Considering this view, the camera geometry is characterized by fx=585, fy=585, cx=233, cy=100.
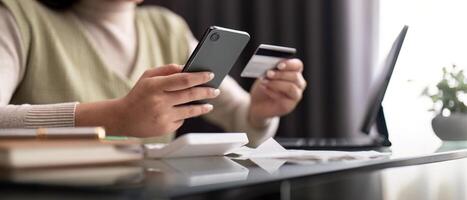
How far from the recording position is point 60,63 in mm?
1369

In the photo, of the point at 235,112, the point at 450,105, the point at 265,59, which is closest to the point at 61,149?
the point at 265,59

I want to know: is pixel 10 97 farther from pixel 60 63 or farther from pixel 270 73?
pixel 270 73

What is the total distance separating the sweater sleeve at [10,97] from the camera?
1.02 metres

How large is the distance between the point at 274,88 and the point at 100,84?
422 millimetres

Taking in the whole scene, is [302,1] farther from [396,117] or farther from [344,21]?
[396,117]

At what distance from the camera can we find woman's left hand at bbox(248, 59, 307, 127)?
1.32 m

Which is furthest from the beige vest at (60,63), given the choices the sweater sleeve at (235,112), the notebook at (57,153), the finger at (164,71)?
the notebook at (57,153)

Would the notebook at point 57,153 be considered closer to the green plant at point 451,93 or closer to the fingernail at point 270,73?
the fingernail at point 270,73

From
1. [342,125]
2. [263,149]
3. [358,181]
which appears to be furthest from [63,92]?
[342,125]

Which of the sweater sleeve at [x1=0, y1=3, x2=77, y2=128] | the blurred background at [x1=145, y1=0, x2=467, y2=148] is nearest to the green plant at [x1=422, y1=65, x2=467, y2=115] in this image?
the blurred background at [x1=145, y1=0, x2=467, y2=148]

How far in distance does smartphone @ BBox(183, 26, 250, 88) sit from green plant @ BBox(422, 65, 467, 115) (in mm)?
585

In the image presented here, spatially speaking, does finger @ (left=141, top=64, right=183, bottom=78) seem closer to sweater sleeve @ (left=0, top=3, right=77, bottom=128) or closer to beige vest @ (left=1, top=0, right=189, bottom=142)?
sweater sleeve @ (left=0, top=3, right=77, bottom=128)

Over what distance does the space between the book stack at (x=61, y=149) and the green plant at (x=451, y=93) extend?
0.91 m

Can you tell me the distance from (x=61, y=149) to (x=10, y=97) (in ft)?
2.92
